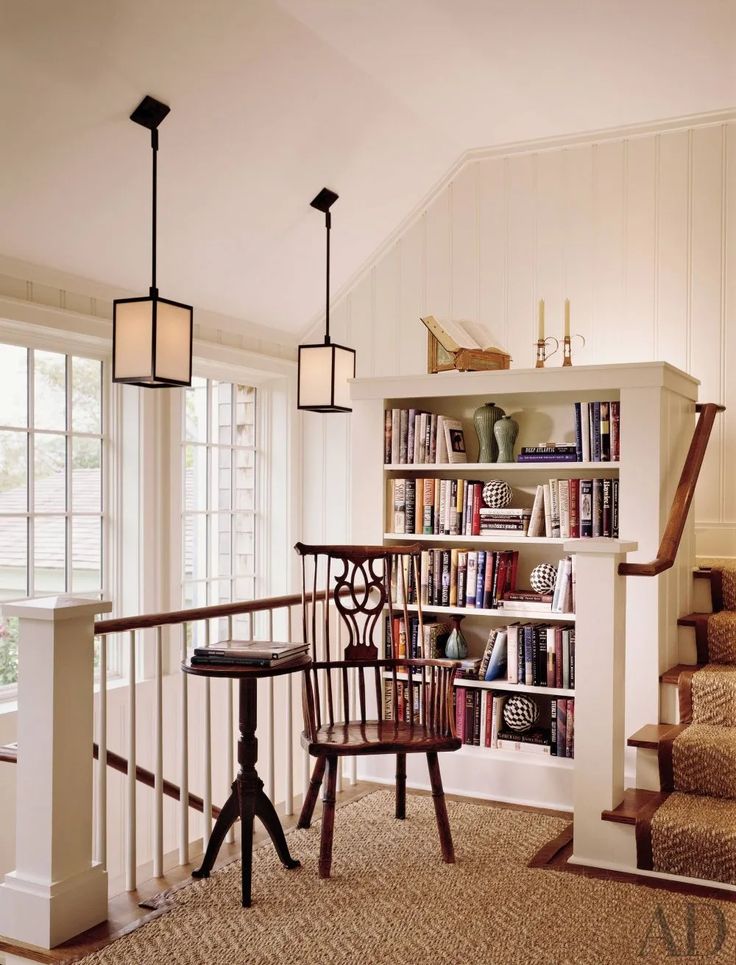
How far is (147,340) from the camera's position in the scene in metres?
3.41

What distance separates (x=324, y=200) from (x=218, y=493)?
1.73 metres

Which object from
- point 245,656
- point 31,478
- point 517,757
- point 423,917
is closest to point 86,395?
point 31,478

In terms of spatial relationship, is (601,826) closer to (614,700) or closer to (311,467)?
(614,700)

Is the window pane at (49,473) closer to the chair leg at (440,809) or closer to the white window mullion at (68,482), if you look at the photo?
the white window mullion at (68,482)

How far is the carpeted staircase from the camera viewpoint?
2.94 metres

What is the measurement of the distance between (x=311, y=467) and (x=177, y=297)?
1434 mm

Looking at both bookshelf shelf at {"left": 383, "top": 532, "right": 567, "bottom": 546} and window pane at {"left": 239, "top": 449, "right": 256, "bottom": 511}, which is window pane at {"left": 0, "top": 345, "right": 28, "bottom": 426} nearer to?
window pane at {"left": 239, "top": 449, "right": 256, "bottom": 511}

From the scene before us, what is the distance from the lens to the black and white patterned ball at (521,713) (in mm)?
4008

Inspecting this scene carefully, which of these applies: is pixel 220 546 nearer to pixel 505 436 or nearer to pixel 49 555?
pixel 49 555

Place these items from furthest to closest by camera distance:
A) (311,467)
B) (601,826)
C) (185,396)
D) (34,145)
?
(311,467), (185,396), (34,145), (601,826)

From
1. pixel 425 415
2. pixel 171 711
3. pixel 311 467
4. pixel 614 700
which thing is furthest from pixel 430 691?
pixel 311 467

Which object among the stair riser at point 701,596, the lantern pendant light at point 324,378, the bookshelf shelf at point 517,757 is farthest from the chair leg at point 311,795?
the stair riser at point 701,596

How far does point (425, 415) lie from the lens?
14.0ft

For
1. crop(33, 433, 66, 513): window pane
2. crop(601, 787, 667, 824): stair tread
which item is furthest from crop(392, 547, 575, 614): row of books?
crop(33, 433, 66, 513): window pane
